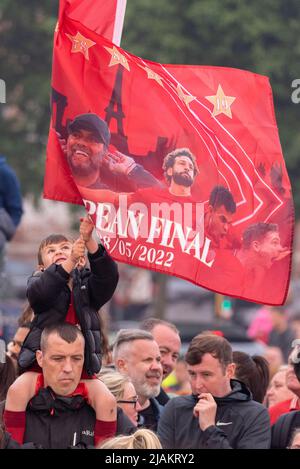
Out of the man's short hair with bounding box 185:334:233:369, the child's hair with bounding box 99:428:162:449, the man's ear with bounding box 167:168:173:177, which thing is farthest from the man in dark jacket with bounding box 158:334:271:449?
the child's hair with bounding box 99:428:162:449

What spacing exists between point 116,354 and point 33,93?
1683 cm

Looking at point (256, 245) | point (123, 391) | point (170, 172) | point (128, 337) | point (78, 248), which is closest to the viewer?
point (78, 248)

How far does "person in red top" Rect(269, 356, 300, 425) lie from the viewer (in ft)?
26.5

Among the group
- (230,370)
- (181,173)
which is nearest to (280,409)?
(230,370)

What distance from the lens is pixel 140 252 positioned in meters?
7.24

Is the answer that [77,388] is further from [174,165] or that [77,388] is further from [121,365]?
[121,365]

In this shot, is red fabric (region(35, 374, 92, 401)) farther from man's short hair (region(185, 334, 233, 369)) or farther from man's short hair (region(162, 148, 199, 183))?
man's short hair (region(162, 148, 199, 183))

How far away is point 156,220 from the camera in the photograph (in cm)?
732

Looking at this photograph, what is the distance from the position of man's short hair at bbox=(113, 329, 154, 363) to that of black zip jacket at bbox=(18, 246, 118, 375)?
4.27ft

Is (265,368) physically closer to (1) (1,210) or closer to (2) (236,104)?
(2) (236,104)

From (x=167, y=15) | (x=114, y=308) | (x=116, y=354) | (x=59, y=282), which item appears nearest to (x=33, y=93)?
(x=167, y=15)

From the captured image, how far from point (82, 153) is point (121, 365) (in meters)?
1.82

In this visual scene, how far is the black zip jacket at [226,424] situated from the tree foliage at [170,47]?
15.9 m

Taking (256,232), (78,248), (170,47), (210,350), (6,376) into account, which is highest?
(170,47)
